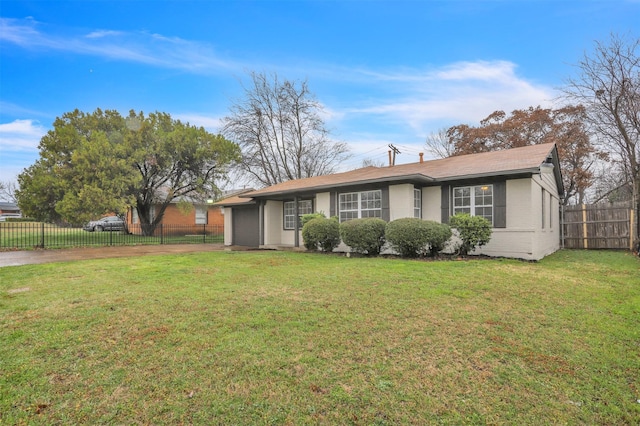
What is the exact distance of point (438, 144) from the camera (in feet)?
106

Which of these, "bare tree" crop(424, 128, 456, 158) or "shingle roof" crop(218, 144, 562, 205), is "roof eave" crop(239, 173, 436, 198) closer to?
"shingle roof" crop(218, 144, 562, 205)

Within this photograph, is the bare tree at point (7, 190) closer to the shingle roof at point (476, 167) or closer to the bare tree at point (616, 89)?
Answer: the shingle roof at point (476, 167)

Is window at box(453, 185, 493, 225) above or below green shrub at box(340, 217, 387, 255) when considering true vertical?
above

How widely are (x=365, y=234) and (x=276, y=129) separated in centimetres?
2001

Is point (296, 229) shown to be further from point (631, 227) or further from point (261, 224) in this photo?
point (631, 227)

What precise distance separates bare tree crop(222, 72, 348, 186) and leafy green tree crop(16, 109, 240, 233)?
13.3ft

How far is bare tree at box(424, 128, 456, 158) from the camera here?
104 ft

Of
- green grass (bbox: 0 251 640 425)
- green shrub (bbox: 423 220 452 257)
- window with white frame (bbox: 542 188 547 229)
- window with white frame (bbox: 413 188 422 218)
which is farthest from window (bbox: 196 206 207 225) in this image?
window with white frame (bbox: 542 188 547 229)

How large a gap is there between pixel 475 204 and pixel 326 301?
7968mm

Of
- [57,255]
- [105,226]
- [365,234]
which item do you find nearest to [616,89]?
[365,234]

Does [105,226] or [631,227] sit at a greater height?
[631,227]

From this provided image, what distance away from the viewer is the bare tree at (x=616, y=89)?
12.8 meters

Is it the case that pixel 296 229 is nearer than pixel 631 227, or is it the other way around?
pixel 631 227

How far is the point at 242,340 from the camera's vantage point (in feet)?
11.9
